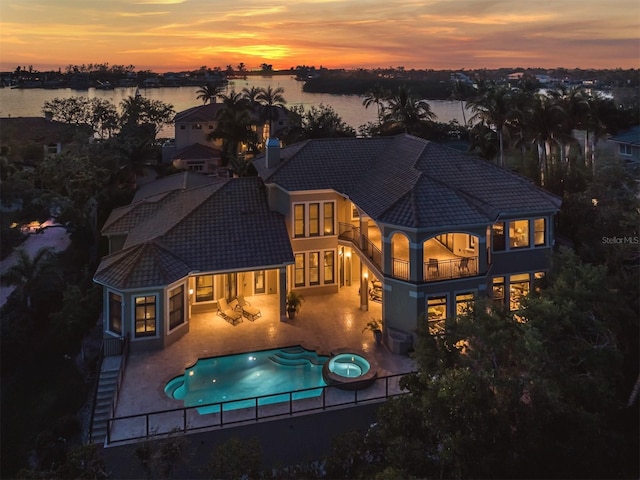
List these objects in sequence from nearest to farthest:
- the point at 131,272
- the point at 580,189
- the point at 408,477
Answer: the point at 408,477
the point at 131,272
the point at 580,189

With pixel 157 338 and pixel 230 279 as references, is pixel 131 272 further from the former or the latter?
pixel 230 279

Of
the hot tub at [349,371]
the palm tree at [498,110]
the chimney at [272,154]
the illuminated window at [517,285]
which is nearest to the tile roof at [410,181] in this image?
the chimney at [272,154]

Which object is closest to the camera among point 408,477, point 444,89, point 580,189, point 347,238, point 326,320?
point 408,477

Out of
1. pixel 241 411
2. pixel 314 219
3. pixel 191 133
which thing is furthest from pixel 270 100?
pixel 241 411

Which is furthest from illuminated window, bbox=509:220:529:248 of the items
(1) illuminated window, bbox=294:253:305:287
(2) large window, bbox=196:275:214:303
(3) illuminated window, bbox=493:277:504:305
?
(2) large window, bbox=196:275:214:303

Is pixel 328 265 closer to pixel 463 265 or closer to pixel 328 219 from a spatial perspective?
pixel 328 219

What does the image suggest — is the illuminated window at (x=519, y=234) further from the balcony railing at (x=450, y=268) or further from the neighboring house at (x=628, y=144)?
the neighboring house at (x=628, y=144)

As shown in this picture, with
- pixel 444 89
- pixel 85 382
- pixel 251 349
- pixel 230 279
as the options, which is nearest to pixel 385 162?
pixel 230 279
